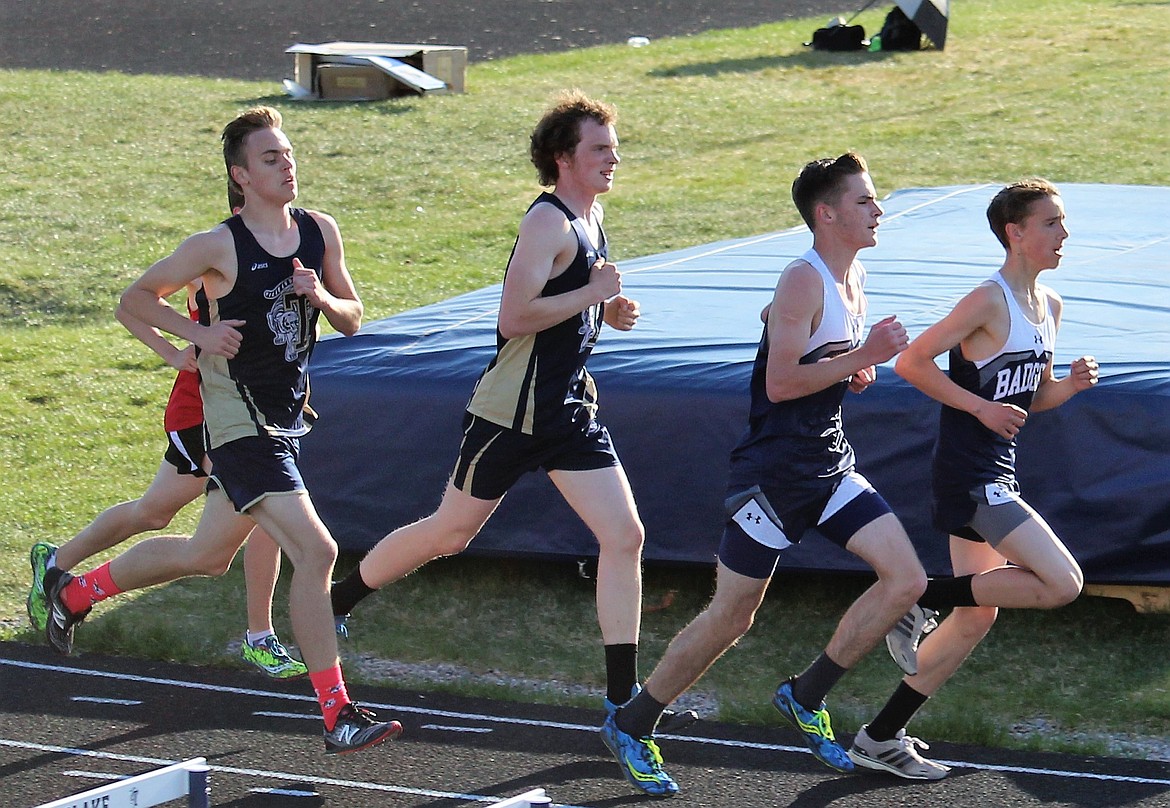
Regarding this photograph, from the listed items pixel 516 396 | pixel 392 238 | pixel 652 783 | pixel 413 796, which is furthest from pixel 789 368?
pixel 392 238

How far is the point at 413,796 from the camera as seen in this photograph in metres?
4.71

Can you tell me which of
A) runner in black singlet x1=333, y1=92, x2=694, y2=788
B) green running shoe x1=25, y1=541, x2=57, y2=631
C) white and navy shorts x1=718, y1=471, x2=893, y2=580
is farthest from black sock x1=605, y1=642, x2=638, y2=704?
green running shoe x1=25, y1=541, x2=57, y2=631

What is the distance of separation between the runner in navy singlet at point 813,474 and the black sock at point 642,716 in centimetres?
1

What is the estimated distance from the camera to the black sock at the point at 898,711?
4.73 m

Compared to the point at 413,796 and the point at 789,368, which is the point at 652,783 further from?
the point at 789,368

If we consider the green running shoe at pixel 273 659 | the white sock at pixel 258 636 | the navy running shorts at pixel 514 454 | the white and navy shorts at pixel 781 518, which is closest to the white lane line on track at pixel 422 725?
the green running shoe at pixel 273 659

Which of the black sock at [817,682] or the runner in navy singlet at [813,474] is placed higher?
the runner in navy singlet at [813,474]

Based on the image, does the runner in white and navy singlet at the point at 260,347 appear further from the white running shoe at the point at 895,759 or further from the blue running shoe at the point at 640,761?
the white running shoe at the point at 895,759

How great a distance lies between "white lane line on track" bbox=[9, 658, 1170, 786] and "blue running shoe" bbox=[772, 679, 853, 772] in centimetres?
34

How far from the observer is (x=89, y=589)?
18.5 ft

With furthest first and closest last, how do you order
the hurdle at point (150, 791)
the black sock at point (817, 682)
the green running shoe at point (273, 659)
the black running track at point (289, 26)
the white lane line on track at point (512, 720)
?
the black running track at point (289, 26) < the green running shoe at point (273, 659) < the white lane line on track at point (512, 720) < the black sock at point (817, 682) < the hurdle at point (150, 791)

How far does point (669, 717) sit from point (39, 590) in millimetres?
2340

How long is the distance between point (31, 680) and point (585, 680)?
1937 millimetres

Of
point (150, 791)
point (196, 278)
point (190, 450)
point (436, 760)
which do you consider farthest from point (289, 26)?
point (150, 791)
